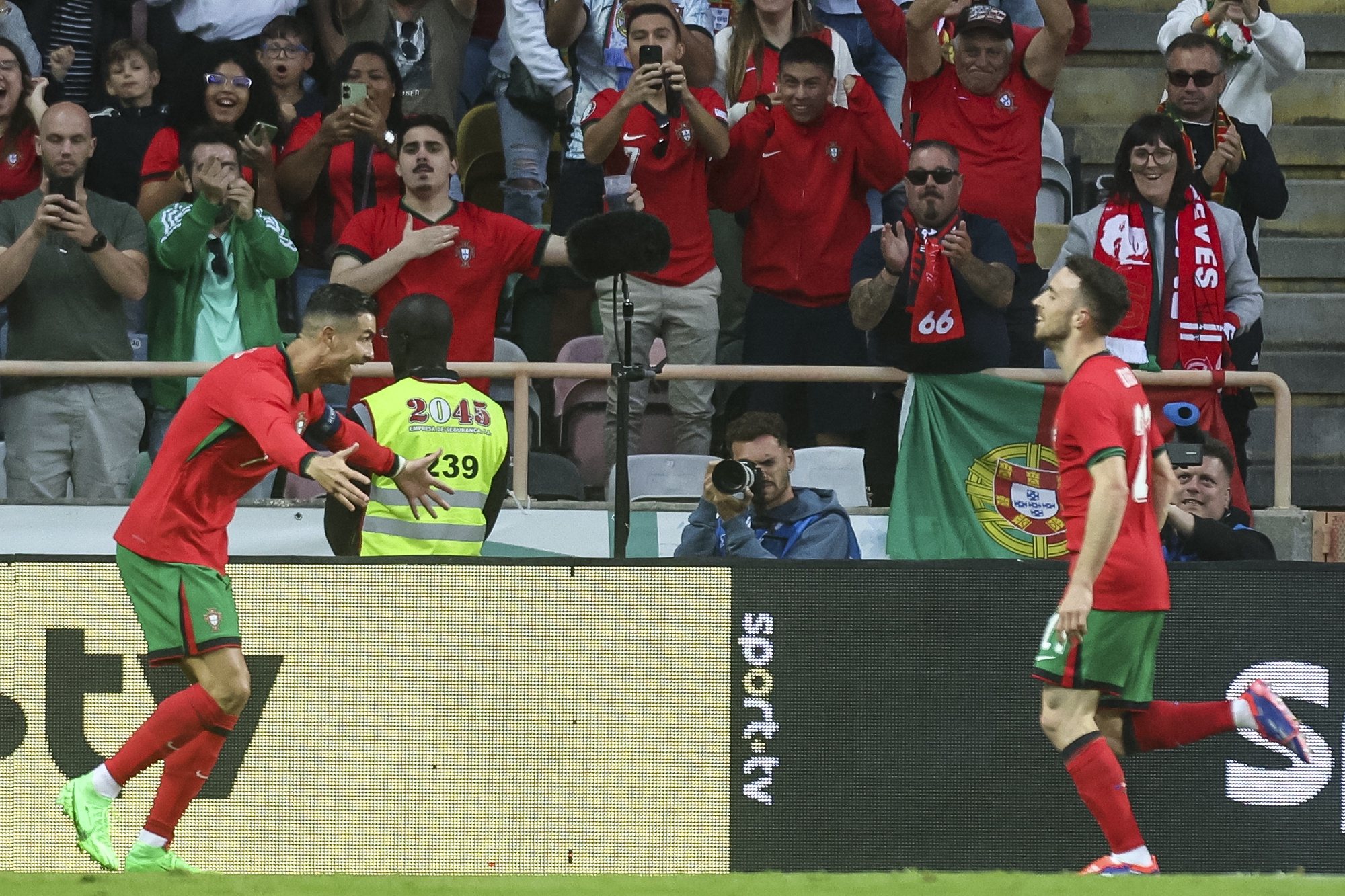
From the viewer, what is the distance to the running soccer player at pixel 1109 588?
20.5ft

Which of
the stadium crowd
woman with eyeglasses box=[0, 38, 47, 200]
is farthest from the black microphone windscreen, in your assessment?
woman with eyeglasses box=[0, 38, 47, 200]

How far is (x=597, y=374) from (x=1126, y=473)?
2.96 metres

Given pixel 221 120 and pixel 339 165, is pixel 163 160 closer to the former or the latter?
pixel 221 120

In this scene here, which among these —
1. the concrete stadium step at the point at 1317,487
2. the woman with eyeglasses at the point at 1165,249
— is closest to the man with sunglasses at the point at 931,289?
the woman with eyeglasses at the point at 1165,249

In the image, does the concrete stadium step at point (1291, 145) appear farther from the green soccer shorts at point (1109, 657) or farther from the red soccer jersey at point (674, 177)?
the green soccer shorts at point (1109, 657)

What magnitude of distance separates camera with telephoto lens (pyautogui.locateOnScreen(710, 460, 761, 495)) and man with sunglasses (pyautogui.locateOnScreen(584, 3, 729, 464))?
1.79m

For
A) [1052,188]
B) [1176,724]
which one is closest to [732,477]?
[1176,724]

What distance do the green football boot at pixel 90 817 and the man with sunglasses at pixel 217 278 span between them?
3185 millimetres

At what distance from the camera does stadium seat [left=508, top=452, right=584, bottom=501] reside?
9.17 metres

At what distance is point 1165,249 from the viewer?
925cm

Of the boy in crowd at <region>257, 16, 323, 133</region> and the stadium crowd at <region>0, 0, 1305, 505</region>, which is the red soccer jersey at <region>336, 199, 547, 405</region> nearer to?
the stadium crowd at <region>0, 0, 1305, 505</region>

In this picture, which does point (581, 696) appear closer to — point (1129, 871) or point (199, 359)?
point (1129, 871)

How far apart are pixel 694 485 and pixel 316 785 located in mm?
2679

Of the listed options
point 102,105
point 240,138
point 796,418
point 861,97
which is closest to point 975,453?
point 796,418
